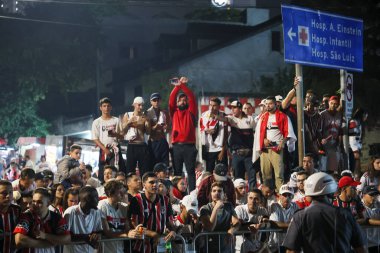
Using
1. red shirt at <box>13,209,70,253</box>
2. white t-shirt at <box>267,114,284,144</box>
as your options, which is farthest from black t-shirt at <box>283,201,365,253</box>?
white t-shirt at <box>267,114,284,144</box>

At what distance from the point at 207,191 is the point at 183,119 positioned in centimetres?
360

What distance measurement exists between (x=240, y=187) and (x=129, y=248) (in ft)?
12.7

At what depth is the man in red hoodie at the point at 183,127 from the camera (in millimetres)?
17844

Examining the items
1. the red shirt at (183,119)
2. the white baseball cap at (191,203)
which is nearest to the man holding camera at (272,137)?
the red shirt at (183,119)

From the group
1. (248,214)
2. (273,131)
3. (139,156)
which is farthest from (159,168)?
(248,214)

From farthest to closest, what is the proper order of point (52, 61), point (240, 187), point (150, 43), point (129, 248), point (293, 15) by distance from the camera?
1. point (150, 43)
2. point (52, 61)
3. point (293, 15)
4. point (240, 187)
5. point (129, 248)

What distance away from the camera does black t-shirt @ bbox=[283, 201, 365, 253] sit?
9008 mm

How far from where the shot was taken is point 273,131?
17.4m

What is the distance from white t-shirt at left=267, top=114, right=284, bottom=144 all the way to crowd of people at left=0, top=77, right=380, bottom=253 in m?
0.02

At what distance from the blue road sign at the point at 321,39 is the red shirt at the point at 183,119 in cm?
232

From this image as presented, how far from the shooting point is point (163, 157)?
58.4 feet

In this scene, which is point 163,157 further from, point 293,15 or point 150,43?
point 150,43

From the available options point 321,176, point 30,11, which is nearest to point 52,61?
point 30,11

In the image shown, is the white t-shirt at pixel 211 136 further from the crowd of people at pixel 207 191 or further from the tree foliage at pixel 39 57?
the tree foliage at pixel 39 57
